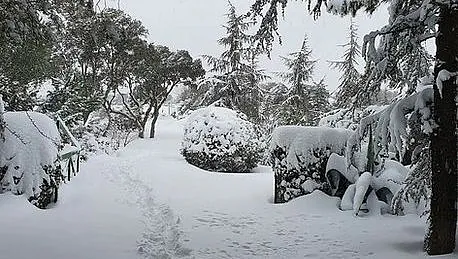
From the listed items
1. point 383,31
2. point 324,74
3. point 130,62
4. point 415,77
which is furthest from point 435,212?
point 130,62

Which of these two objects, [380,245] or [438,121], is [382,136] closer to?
[438,121]

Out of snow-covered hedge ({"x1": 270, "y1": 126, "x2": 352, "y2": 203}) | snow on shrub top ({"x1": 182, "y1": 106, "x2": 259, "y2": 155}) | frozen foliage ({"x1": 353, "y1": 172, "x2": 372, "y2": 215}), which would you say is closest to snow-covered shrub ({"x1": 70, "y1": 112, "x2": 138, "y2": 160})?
snow on shrub top ({"x1": 182, "y1": 106, "x2": 259, "y2": 155})

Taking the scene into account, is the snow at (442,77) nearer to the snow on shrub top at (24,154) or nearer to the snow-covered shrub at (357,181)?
the snow-covered shrub at (357,181)

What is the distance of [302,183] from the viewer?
7.21 meters

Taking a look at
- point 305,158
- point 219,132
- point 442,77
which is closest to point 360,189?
point 305,158

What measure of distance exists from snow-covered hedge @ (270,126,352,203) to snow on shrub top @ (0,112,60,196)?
11.2ft

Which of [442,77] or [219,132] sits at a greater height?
[219,132]

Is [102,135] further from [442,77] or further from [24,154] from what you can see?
[442,77]

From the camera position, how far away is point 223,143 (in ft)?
42.4

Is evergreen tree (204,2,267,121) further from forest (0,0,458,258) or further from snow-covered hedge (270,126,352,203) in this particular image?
snow-covered hedge (270,126,352,203)

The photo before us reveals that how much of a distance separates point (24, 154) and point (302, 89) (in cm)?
1688

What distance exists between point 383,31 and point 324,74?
18.1m

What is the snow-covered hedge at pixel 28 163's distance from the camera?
6027 millimetres

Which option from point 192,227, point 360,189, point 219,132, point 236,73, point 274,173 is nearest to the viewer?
point 192,227
